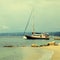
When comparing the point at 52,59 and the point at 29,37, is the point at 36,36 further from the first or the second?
the point at 52,59

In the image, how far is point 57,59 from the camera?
83.2ft

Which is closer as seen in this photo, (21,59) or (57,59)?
(57,59)

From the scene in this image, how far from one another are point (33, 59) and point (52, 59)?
3006 millimetres

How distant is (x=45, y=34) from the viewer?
111312 millimetres

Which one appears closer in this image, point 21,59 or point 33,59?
point 33,59

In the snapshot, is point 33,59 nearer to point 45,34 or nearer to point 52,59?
point 52,59

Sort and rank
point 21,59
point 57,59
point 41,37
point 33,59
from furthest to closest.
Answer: point 41,37, point 21,59, point 33,59, point 57,59

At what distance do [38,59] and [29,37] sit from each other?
79.1 m

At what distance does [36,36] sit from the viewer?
4304 inches

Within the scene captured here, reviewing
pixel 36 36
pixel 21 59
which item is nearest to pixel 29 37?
pixel 36 36

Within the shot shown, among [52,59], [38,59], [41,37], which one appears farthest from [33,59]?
[41,37]

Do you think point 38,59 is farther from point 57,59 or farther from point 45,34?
point 45,34

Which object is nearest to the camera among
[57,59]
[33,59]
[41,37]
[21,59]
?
[57,59]

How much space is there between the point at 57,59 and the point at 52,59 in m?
0.98
